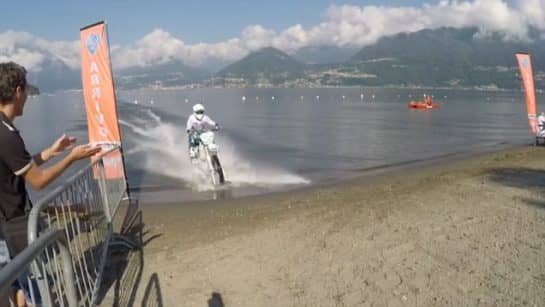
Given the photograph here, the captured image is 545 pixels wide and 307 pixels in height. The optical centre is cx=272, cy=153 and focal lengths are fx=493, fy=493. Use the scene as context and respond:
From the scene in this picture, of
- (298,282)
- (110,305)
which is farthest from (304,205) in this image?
(110,305)

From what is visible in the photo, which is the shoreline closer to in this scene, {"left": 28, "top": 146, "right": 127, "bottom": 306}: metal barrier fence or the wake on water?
the wake on water

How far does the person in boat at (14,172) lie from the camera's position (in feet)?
11.7

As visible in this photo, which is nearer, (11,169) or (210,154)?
(11,169)

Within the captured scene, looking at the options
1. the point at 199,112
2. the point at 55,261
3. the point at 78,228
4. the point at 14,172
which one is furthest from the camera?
the point at 199,112

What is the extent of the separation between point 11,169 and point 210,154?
10.6 meters

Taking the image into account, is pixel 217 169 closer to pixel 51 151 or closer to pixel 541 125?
pixel 51 151

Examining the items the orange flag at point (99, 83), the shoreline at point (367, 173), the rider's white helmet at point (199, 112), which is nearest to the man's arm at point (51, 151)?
the orange flag at point (99, 83)

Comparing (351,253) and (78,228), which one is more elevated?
(78,228)

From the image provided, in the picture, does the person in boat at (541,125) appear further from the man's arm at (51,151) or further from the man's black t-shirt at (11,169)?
the man's black t-shirt at (11,169)

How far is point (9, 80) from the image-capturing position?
3609 mm

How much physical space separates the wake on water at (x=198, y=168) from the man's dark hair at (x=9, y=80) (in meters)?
9.93

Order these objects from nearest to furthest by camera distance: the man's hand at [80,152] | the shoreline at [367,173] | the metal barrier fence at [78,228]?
the metal barrier fence at [78,228] < the man's hand at [80,152] < the shoreline at [367,173]

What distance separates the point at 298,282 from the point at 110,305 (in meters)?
2.17

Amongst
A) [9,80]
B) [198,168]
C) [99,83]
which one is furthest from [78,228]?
[198,168]
